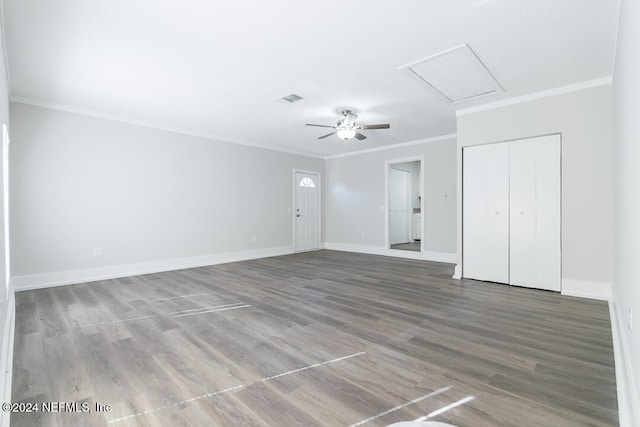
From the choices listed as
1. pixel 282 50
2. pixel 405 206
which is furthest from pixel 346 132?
pixel 405 206

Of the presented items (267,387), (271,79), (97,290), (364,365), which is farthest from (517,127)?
(97,290)

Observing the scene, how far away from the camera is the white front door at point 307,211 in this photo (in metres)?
7.67

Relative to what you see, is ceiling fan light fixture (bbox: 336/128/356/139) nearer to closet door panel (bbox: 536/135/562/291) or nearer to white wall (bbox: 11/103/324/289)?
closet door panel (bbox: 536/135/562/291)

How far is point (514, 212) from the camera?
13.5ft

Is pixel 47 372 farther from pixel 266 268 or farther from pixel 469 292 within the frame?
pixel 469 292

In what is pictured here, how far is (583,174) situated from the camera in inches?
142

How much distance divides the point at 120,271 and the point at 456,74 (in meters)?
5.63

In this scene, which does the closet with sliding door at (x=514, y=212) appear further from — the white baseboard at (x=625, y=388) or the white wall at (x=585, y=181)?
the white baseboard at (x=625, y=388)

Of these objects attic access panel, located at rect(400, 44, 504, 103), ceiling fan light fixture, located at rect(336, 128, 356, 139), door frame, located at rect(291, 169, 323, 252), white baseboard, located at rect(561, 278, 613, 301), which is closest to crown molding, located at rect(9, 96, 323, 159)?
door frame, located at rect(291, 169, 323, 252)

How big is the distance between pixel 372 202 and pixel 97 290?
5.69 meters

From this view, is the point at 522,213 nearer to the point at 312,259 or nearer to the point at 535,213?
the point at 535,213

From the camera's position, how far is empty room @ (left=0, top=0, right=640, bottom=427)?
1.75 m

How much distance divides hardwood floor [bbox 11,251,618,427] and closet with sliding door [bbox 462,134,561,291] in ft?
1.32

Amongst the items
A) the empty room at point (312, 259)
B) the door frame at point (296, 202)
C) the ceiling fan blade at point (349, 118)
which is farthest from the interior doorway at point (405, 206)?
the ceiling fan blade at point (349, 118)
